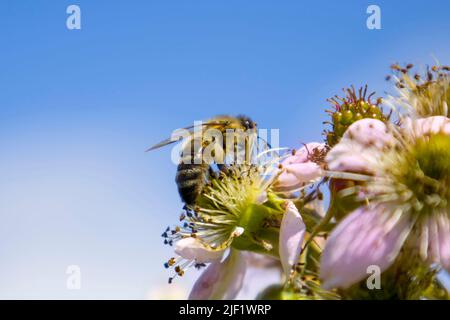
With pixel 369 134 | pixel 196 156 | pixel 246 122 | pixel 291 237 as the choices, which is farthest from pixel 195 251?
pixel 369 134

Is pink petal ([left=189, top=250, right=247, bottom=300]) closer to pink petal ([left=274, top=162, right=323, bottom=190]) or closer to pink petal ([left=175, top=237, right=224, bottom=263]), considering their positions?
pink petal ([left=175, top=237, right=224, bottom=263])

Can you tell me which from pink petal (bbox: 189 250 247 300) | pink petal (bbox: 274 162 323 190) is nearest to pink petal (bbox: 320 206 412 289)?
pink petal (bbox: 274 162 323 190)

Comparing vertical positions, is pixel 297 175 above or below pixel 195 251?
above

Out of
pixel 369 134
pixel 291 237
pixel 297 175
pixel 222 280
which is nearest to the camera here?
pixel 369 134

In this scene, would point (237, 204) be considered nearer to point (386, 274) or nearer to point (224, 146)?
point (224, 146)

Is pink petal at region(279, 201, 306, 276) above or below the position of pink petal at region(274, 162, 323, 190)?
below

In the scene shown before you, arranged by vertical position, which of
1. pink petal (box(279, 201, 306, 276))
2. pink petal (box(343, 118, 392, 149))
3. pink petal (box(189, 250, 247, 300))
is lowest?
pink petal (box(189, 250, 247, 300))

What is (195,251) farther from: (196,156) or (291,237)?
(291,237)
